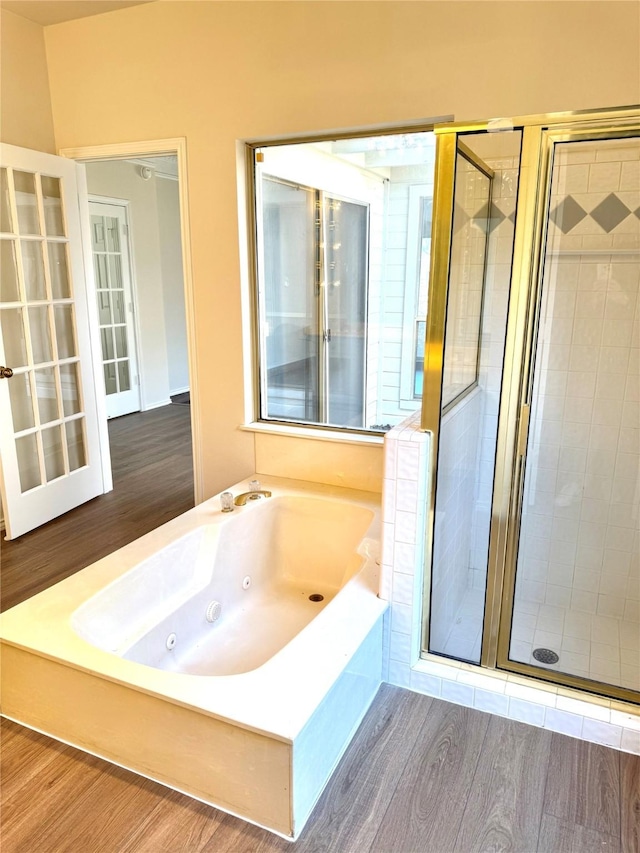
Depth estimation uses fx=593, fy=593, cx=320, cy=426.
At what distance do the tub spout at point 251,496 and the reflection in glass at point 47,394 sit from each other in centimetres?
140

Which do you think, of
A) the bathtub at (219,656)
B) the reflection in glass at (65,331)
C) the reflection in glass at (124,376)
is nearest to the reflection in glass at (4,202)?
the reflection in glass at (65,331)

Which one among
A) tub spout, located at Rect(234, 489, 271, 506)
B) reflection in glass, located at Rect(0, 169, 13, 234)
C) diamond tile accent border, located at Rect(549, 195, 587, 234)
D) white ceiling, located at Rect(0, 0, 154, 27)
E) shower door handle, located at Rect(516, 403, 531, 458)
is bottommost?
tub spout, located at Rect(234, 489, 271, 506)

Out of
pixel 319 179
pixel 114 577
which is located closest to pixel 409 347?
pixel 319 179

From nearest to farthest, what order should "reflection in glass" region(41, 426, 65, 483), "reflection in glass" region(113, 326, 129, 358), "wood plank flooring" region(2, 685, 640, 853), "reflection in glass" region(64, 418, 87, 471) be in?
"wood plank flooring" region(2, 685, 640, 853), "reflection in glass" region(41, 426, 65, 483), "reflection in glass" region(64, 418, 87, 471), "reflection in glass" region(113, 326, 129, 358)

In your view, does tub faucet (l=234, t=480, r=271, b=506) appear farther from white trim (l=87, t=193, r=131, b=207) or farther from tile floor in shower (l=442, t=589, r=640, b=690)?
white trim (l=87, t=193, r=131, b=207)

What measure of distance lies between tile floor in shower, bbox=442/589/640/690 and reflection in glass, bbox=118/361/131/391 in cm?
482

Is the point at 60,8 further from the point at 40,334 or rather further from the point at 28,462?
the point at 28,462

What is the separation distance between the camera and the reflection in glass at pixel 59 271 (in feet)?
11.4

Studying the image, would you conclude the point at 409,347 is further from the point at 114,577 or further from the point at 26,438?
the point at 114,577

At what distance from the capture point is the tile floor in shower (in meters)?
2.20

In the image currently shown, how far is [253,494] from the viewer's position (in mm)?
2982

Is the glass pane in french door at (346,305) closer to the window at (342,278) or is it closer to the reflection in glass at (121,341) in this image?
the window at (342,278)

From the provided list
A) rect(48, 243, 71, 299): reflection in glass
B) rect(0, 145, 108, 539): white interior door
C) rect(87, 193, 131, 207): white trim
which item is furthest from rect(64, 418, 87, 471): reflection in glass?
rect(87, 193, 131, 207): white trim

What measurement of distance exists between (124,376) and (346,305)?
2968 millimetres
